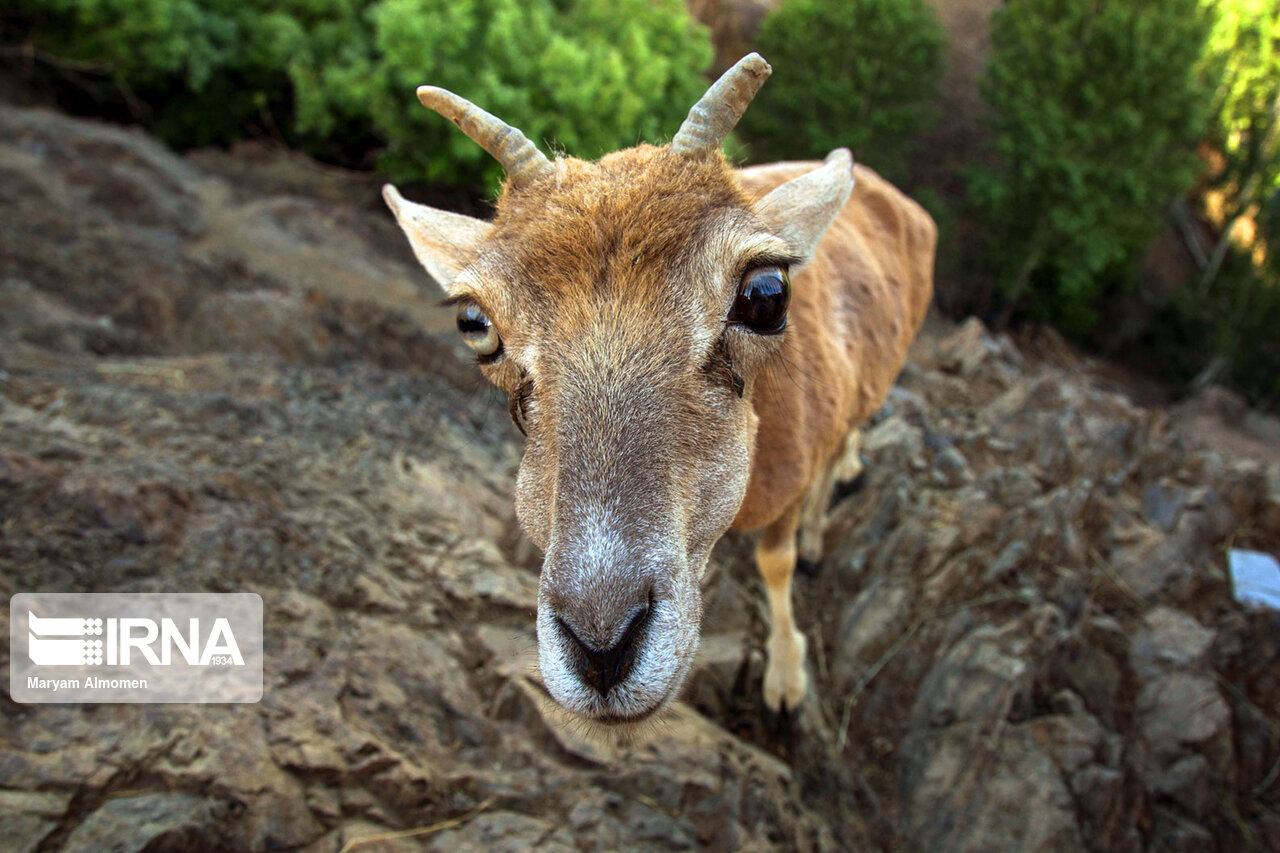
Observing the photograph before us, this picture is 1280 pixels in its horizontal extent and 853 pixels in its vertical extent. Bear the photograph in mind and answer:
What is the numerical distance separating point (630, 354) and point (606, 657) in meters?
1.15

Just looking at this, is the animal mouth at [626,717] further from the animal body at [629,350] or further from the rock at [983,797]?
the rock at [983,797]

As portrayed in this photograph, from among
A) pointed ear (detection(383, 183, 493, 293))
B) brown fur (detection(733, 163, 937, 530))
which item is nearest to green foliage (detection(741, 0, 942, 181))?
Result: brown fur (detection(733, 163, 937, 530))

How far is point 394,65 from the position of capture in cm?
1497

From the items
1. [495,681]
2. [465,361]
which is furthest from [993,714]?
[465,361]

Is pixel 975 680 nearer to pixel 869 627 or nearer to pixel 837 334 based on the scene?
pixel 869 627

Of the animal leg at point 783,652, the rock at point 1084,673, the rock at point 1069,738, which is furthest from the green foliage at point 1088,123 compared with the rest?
the animal leg at point 783,652

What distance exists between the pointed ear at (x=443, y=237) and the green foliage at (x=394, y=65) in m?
10.8

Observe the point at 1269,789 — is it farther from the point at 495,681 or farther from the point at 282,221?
the point at 282,221

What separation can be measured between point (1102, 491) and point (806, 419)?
548 cm

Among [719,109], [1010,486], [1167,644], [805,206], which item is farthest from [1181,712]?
[719,109]

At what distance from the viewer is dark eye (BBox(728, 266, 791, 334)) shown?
126 inches

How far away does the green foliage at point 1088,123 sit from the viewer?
71.9 feet

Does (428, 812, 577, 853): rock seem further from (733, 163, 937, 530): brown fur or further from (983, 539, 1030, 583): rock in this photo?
(983, 539, 1030, 583): rock

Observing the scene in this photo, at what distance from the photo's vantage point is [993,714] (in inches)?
221
